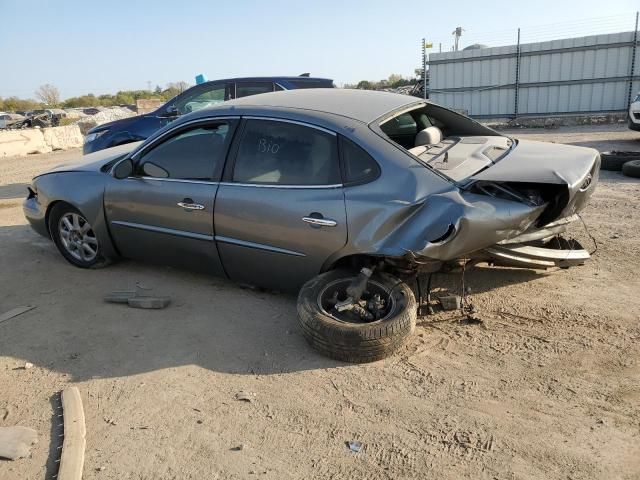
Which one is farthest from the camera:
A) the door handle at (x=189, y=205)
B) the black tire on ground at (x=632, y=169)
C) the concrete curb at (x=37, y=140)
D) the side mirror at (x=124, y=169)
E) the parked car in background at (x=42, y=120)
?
the parked car in background at (x=42, y=120)

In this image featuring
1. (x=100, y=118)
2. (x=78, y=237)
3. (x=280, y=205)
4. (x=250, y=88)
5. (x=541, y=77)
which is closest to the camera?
(x=280, y=205)

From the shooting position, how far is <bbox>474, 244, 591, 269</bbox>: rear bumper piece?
12.6 ft

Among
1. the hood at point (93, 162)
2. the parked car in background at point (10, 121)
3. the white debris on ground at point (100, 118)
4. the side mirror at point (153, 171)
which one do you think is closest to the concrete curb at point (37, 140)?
the white debris on ground at point (100, 118)

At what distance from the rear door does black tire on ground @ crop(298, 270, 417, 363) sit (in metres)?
0.49

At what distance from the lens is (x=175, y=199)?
177 inches

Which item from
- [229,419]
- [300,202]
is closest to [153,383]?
[229,419]

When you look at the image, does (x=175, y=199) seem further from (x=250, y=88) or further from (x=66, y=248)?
(x=250, y=88)

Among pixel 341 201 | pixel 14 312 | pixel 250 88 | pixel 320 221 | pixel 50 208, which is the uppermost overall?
pixel 250 88

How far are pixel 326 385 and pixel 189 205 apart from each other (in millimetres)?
1962

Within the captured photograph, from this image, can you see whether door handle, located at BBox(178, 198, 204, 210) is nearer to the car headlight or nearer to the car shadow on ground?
the car shadow on ground

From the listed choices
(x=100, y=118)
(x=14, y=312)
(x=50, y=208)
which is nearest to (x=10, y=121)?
(x=100, y=118)

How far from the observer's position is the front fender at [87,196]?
5016mm

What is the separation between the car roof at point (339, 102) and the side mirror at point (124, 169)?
85cm

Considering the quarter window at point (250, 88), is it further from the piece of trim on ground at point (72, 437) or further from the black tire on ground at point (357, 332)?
the piece of trim on ground at point (72, 437)
